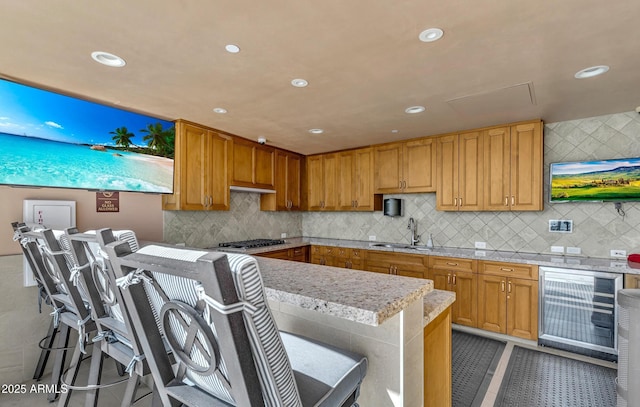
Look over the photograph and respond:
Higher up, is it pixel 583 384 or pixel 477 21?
pixel 477 21

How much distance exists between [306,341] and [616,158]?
12.2ft

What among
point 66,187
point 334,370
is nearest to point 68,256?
point 334,370

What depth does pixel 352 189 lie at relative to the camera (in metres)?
4.61

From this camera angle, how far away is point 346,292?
0.94m

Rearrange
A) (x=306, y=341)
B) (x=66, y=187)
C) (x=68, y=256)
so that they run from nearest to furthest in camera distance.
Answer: (x=306, y=341) < (x=68, y=256) < (x=66, y=187)

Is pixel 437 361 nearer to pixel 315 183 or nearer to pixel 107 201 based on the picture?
pixel 107 201

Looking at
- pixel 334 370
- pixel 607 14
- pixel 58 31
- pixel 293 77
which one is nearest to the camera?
pixel 334 370

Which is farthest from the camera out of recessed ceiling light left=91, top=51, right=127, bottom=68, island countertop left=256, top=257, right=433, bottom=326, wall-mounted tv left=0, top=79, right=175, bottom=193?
wall-mounted tv left=0, top=79, right=175, bottom=193

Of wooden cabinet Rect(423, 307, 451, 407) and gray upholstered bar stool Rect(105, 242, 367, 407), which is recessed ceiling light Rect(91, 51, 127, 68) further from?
wooden cabinet Rect(423, 307, 451, 407)

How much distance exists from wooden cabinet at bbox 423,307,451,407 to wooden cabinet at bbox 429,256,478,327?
6.78ft

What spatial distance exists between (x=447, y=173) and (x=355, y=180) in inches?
53.8

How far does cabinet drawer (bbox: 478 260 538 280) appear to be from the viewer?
2.94 m

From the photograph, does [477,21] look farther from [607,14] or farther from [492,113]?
[492,113]

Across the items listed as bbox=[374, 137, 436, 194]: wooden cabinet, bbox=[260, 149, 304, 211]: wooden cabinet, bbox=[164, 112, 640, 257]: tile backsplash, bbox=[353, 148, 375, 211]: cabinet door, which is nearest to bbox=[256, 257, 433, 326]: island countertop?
bbox=[164, 112, 640, 257]: tile backsplash
